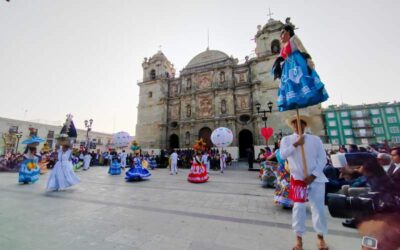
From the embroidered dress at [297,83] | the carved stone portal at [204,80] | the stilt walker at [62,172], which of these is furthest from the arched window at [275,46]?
the stilt walker at [62,172]

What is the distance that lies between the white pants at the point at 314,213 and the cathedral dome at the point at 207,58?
2734cm

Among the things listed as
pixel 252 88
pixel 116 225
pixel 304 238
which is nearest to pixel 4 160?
pixel 116 225

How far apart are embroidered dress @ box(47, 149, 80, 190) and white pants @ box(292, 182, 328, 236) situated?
7785 millimetres

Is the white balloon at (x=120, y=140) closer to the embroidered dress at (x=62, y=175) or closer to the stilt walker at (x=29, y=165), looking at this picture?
the stilt walker at (x=29, y=165)

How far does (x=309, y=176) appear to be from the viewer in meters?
2.29

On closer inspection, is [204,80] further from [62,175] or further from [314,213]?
[314,213]

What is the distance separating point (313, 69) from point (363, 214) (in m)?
2.13

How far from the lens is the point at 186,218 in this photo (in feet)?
11.1

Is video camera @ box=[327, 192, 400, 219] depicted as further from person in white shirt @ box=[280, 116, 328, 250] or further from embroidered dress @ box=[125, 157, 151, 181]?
embroidered dress @ box=[125, 157, 151, 181]

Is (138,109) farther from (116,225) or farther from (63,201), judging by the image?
(116,225)

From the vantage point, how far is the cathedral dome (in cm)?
2783

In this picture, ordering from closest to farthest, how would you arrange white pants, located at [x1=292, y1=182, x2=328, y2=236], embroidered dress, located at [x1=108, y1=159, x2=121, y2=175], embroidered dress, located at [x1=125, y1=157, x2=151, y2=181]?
white pants, located at [x1=292, y1=182, x2=328, y2=236]
embroidered dress, located at [x1=125, y1=157, x2=151, y2=181]
embroidered dress, located at [x1=108, y1=159, x2=121, y2=175]

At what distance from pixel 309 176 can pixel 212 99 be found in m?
23.9

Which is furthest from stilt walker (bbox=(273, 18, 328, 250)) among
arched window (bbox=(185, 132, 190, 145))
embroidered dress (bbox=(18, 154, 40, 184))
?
arched window (bbox=(185, 132, 190, 145))
